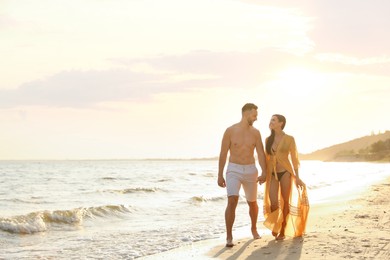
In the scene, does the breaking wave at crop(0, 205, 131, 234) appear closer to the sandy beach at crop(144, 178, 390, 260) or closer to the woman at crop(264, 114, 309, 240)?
the sandy beach at crop(144, 178, 390, 260)

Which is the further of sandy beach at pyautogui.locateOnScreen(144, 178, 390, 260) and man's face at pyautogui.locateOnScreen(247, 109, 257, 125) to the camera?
man's face at pyautogui.locateOnScreen(247, 109, 257, 125)

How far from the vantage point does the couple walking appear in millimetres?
8250

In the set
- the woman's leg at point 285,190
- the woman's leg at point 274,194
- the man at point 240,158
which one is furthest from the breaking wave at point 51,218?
the woman's leg at point 285,190

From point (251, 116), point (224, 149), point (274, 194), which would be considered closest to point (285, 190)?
point (274, 194)

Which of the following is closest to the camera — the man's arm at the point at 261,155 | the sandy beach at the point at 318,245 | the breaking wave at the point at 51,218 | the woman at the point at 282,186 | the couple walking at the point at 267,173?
the sandy beach at the point at 318,245

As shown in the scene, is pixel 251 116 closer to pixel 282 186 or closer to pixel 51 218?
pixel 282 186

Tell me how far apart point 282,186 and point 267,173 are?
0.32 m

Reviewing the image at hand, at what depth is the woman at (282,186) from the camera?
859 centimetres

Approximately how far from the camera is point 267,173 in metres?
8.63

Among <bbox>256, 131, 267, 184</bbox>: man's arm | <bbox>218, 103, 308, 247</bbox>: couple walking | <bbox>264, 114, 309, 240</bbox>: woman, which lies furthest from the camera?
<bbox>264, 114, 309, 240</bbox>: woman

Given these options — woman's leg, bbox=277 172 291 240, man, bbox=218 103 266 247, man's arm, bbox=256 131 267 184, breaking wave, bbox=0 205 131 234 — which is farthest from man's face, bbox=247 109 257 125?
breaking wave, bbox=0 205 131 234

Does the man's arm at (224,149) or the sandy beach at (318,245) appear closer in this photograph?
the sandy beach at (318,245)

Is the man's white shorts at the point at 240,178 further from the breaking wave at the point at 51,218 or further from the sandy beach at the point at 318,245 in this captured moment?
the breaking wave at the point at 51,218

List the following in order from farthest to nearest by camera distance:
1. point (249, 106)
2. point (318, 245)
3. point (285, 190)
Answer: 1. point (285, 190)
2. point (249, 106)
3. point (318, 245)
